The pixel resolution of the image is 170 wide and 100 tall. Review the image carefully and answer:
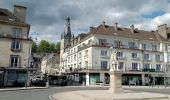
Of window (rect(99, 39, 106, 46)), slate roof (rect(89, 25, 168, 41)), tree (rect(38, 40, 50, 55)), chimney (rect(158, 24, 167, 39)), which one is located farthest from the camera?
tree (rect(38, 40, 50, 55))

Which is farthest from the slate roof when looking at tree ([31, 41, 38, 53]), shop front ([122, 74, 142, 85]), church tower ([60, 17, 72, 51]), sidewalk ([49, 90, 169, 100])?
tree ([31, 41, 38, 53])

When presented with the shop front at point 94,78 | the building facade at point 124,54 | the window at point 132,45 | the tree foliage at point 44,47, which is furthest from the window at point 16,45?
the tree foliage at point 44,47

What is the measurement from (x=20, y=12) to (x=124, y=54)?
26509mm

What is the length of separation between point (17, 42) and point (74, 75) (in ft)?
76.1

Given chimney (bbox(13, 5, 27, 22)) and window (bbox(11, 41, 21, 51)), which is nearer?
window (bbox(11, 41, 21, 51))

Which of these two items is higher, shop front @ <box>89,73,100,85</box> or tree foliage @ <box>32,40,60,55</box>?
tree foliage @ <box>32,40,60,55</box>

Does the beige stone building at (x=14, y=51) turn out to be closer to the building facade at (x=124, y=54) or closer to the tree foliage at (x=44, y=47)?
the building facade at (x=124, y=54)

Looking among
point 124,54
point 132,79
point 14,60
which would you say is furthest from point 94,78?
point 14,60

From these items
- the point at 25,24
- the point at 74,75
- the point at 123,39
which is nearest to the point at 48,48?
the point at 74,75

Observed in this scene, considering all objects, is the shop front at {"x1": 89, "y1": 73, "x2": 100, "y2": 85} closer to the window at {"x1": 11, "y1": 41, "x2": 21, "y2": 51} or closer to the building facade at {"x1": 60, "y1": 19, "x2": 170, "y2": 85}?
the building facade at {"x1": 60, "y1": 19, "x2": 170, "y2": 85}

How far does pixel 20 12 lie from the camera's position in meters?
46.8

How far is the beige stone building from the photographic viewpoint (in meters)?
40.9

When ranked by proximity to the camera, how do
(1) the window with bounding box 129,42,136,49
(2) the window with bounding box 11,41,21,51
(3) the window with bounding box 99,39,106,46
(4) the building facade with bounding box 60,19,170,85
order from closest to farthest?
1. (2) the window with bounding box 11,41,21,51
2. (4) the building facade with bounding box 60,19,170,85
3. (3) the window with bounding box 99,39,106,46
4. (1) the window with bounding box 129,42,136,49

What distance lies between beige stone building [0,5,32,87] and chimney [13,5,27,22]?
7.82 feet
